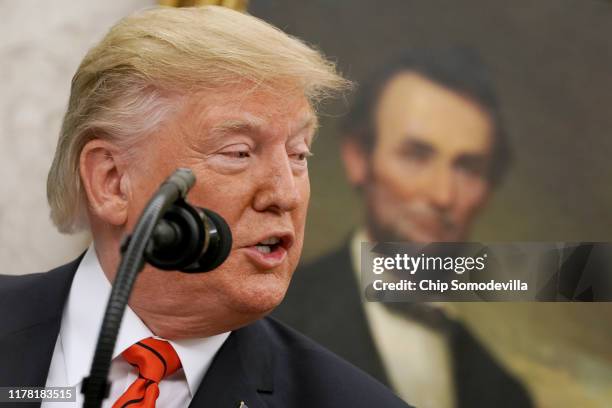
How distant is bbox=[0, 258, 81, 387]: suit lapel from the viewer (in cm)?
208

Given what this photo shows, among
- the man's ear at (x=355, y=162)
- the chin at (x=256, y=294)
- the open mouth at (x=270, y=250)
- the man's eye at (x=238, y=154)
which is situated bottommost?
the chin at (x=256, y=294)

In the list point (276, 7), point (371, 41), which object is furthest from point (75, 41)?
point (371, 41)

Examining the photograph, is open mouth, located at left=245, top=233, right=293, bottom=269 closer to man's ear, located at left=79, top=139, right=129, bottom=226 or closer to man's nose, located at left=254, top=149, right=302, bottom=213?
man's nose, located at left=254, top=149, right=302, bottom=213

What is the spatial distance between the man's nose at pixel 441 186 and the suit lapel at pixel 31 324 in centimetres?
124

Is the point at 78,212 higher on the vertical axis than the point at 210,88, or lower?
lower

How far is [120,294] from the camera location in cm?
129

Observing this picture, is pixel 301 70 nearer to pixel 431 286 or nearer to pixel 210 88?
pixel 210 88

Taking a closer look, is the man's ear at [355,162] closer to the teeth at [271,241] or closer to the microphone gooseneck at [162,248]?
the teeth at [271,241]

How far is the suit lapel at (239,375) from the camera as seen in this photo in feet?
6.80

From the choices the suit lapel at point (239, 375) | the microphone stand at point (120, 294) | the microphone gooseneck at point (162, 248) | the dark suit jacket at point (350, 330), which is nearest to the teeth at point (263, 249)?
the suit lapel at point (239, 375)

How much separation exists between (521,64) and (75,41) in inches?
61.1

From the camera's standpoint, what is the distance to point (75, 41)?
11.5ft

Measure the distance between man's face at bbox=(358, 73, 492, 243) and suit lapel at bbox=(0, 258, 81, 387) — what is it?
1.17m

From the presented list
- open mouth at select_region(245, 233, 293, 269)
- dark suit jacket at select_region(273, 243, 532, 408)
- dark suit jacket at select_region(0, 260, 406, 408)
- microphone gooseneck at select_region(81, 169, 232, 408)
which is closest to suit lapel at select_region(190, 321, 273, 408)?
dark suit jacket at select_region(0, 260, 406, 408)
